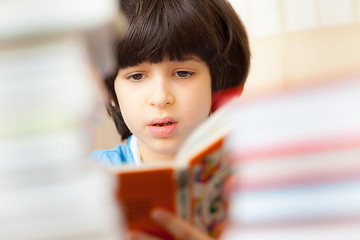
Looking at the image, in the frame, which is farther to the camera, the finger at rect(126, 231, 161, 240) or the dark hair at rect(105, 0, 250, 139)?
the dark hair at rect(105, 0, 250, 139)

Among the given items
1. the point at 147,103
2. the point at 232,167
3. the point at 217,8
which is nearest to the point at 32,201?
the point at 232,167

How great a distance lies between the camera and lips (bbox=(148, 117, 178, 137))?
2.55 feet

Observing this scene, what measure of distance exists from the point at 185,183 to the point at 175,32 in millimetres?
406

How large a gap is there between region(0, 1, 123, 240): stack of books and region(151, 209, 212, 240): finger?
20 cm

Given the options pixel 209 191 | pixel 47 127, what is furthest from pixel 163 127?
pixel 47 127

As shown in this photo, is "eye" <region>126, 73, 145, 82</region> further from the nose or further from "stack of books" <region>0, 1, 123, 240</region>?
"stack of books" <region>0, 1, 123, 240</region>

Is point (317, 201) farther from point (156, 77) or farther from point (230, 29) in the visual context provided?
point (156, 77)

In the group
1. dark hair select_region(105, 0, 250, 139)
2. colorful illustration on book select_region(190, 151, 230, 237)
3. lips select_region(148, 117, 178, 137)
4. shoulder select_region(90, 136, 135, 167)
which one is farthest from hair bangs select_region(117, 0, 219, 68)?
colorful illustration on book select_region(190, 151, 230, 237)

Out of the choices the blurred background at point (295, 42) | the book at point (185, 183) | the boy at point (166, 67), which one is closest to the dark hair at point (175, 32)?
the boy at point (166, 67)

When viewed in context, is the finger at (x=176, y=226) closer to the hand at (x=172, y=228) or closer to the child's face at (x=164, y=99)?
the hand at (x=172, y=228)

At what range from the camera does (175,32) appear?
0.79 m

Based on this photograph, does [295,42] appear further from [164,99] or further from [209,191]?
[209,191]

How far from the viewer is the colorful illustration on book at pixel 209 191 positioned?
1.53 feet

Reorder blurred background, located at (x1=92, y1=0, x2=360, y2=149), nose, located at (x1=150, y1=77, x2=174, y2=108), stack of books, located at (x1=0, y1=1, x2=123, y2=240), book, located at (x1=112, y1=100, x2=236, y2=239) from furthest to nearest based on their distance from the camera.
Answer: blurred background, located at (x1=92, y1=0, x2=360, y2=149) → nose, located at (x1=150, y1=77, x2=174, y2=108) → book, located at (x1=112, y1=100, x2=236, y2=239) → stack of books, located at (x1=0, y1=1, x2=123, y2=240)
